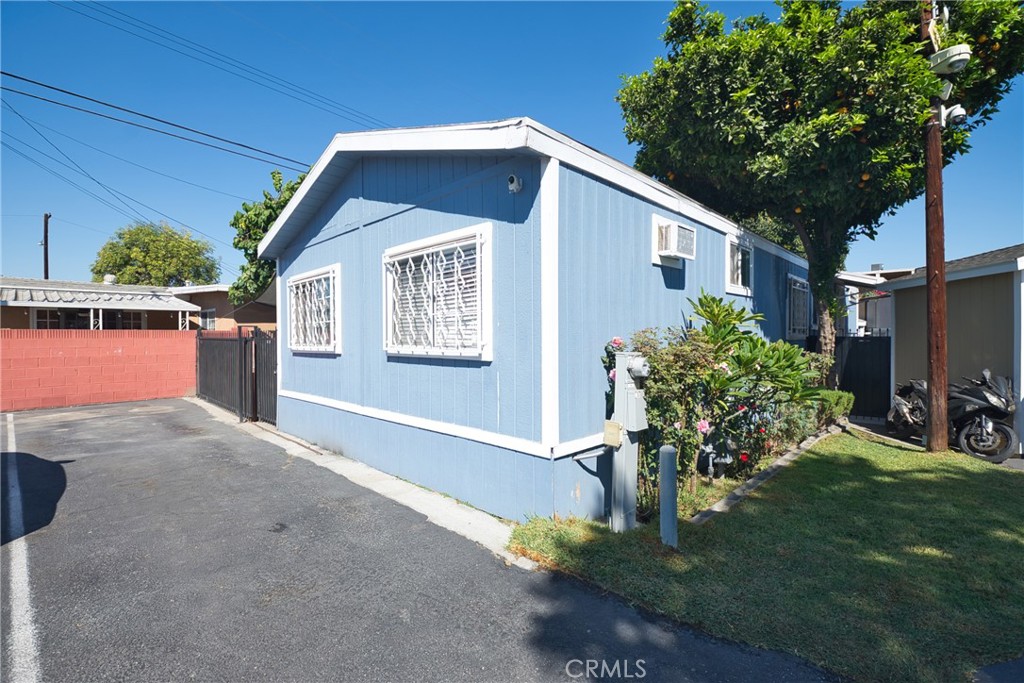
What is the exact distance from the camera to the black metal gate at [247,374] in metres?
10.1

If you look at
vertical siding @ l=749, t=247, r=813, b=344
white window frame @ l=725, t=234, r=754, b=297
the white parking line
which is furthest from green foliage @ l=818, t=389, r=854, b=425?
the white parking line

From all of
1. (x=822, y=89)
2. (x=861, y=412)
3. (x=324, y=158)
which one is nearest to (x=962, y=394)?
(x=861, y=412)

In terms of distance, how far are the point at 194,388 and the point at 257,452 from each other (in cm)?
924

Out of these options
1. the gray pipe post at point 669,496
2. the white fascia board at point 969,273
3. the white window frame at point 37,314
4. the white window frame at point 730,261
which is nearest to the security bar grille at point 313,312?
the gray pipe post at point 669,496

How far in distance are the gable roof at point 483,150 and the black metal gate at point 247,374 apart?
2.81 meters

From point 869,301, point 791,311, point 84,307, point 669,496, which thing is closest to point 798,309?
point 791,311

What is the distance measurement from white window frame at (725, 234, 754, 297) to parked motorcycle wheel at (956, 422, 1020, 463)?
354 cm

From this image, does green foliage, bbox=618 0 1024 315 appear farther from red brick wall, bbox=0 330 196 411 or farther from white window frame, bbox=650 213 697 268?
red brick wall, bbox=0 330 196 411

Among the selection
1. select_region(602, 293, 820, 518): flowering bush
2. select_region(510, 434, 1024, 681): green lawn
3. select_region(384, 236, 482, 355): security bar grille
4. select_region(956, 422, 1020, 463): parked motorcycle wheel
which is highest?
select_region(384, 236, 482, 355): security bar grille

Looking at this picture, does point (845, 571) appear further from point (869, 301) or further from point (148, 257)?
point (148, 257)

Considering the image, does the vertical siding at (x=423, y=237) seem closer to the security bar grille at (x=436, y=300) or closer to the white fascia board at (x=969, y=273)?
the security bar grille at (x=436, y=300)

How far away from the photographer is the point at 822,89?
7.73m

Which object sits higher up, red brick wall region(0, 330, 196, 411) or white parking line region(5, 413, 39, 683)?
red brick wall region(0, 330, 196, 411)

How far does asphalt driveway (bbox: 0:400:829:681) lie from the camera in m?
2.66
